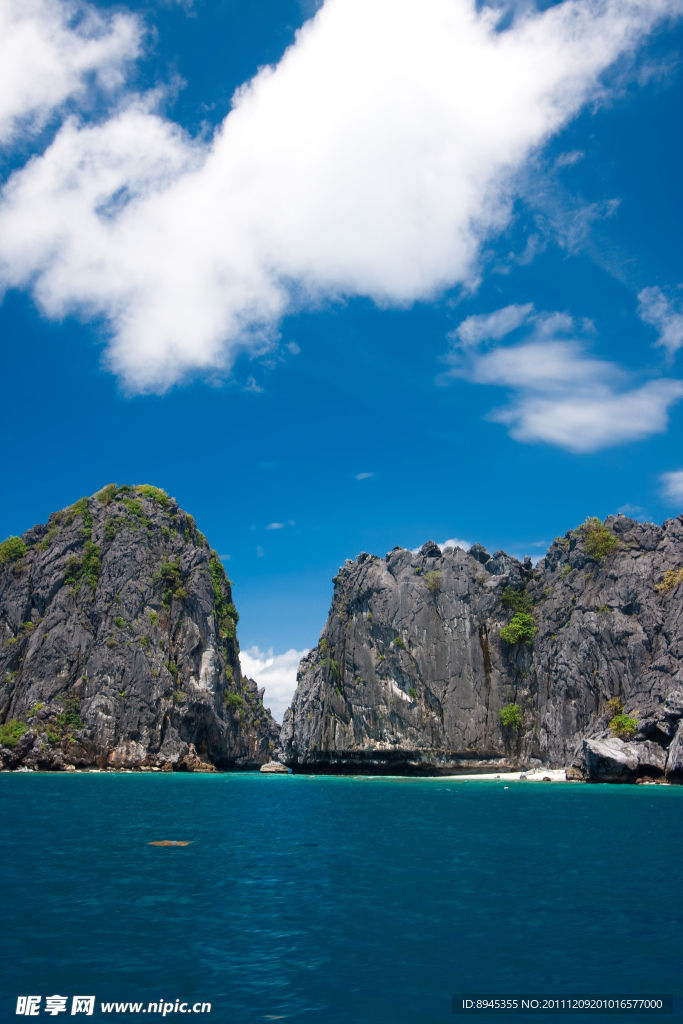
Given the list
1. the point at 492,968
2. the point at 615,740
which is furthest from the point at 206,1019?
the point at 615,740

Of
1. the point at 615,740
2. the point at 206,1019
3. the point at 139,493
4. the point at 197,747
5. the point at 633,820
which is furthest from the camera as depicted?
the point at 139,493

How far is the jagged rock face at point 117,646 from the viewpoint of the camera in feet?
341

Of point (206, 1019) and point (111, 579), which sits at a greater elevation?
point (111, 579)

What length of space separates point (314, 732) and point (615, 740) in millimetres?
50226

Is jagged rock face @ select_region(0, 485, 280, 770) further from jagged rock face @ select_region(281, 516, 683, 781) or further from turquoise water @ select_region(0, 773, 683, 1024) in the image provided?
turquoise water @ select_region(0, 773, 683, 1024)

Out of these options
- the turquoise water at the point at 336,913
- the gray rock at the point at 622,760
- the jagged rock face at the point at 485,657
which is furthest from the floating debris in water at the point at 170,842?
the jagged rock face at the point at 485,657

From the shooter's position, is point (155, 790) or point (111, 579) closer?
point (155, 790)

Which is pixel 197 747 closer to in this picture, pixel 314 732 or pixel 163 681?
pixel 163 681

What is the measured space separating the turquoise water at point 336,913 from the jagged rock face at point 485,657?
52.2m

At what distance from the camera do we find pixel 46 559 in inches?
4722

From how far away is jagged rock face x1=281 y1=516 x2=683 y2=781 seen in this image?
86.1 m

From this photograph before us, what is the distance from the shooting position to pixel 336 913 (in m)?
18.2

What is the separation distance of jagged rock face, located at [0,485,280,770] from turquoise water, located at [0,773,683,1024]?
72990 millimetres

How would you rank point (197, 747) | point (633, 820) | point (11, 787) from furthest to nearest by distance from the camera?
point (197, 747) < point (11, 787) < point (633, 820)
